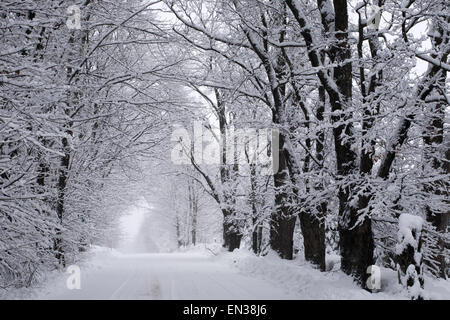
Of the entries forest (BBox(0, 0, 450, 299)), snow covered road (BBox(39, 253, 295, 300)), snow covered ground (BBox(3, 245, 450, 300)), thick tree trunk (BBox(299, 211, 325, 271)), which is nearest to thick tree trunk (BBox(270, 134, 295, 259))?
forest (BBox(0, 0, 450, 299))

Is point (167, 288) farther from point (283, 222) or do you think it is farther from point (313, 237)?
point (283, 222)

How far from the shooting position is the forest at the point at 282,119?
23.0 feet

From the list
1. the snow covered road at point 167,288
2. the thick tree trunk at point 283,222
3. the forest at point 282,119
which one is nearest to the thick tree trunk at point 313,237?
the forest at point 282,119

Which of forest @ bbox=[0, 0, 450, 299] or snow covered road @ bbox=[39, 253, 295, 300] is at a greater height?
forest @ bbox=[0, 0, 450, 299]

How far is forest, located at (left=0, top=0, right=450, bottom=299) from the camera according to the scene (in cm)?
702

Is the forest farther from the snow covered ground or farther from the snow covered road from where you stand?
the snow covered road

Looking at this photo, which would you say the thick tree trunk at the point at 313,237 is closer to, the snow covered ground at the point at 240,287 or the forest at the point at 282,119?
the forest at the point at 282,119

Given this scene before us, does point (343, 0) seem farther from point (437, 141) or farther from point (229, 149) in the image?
point (229, 149)

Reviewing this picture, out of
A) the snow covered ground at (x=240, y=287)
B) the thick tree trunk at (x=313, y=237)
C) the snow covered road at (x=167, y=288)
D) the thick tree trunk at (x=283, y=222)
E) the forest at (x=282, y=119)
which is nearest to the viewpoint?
the forest at (x=282, y=119)

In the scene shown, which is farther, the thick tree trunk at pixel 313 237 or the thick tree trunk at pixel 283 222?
the thick tree trunk at pixel 283 222

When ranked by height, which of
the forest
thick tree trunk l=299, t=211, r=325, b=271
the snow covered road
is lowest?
the snow covered road

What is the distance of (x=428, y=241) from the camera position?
9.24m

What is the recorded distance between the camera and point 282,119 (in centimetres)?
1205

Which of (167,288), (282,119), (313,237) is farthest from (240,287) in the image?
(282,119)
